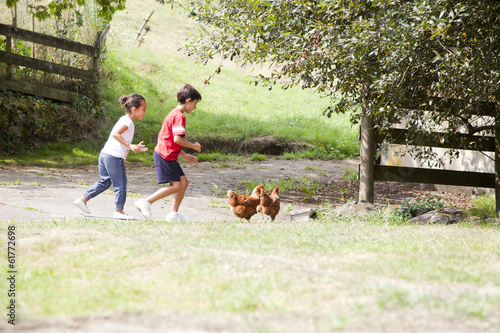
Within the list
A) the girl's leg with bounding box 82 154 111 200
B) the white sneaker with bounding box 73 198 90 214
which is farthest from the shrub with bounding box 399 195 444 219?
the white sneaker with bounding box 73 198 90 214

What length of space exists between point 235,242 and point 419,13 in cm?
322

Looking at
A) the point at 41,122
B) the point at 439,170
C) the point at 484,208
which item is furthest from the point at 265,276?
the point at 41,122

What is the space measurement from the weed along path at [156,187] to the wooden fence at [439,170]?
153 centimetres

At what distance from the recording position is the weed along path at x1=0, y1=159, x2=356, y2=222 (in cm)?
675

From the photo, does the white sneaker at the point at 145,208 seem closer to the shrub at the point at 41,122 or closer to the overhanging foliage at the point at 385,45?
the overhanging foliage at the point at 385,45

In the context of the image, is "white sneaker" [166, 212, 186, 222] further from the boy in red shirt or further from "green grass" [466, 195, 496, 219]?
"green grass" [466, 195, 496, 219]

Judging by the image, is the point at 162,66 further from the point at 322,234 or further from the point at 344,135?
the point at 322,234

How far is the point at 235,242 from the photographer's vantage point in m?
4.45

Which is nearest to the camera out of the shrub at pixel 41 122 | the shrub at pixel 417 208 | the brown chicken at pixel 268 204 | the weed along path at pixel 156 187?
the brown chicken at pixel 268 204

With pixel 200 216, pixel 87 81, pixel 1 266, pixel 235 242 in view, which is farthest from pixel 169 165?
pixel 87 81

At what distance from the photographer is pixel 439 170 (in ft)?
24.6

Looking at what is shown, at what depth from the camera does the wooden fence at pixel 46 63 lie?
41.1ft

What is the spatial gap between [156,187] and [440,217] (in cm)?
519

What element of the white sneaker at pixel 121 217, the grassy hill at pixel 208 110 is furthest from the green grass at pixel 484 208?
the grassy hill at pixel 208 110
